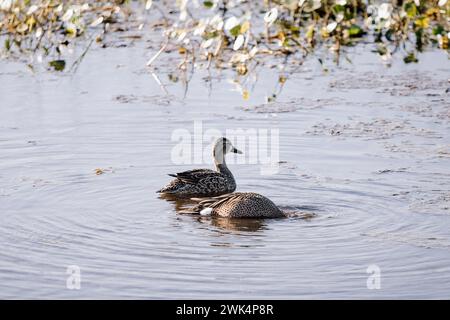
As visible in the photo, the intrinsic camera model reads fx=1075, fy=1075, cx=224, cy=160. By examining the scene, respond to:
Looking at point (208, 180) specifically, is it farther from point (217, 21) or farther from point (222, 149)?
point (217, 21)

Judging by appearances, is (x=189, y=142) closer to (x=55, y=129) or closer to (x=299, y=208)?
(x=55, y=129)

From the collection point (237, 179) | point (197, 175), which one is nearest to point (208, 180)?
point (197, 175)

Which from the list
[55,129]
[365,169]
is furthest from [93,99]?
[365,169]

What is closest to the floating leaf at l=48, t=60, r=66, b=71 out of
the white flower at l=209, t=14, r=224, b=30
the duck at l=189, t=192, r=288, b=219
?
the duck at l=189, t=192, r=288, b=219

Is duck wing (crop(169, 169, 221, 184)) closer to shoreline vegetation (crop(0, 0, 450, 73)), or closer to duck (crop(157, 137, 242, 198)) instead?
duck (crop(157, 137, 242, 198))

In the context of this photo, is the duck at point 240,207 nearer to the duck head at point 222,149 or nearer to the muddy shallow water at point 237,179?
the muddy shallow water at point 237,179

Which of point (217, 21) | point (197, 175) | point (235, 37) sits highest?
point (217, 21)

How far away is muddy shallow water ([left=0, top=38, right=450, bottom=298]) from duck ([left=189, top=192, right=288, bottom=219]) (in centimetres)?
12

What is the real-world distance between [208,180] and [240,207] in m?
1.64

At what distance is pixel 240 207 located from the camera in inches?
441

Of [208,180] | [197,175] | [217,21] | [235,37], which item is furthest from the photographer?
[235,37]

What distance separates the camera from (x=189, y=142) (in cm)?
1391

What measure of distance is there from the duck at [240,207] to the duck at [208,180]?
0.84 meters

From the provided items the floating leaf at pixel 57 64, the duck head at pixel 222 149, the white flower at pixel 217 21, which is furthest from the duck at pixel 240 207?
the floating leaf at pixel 57 64
